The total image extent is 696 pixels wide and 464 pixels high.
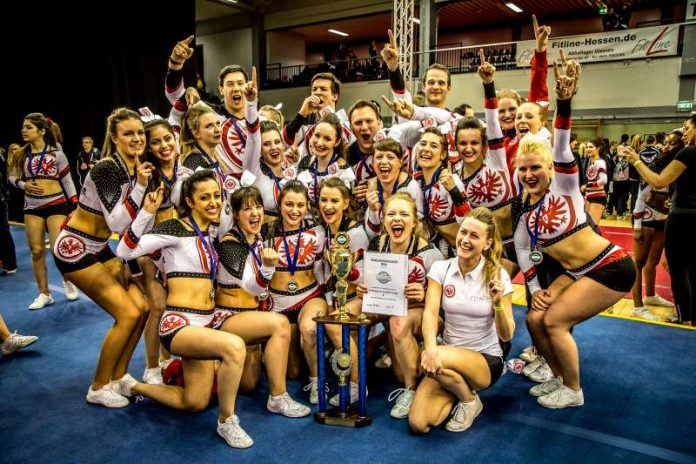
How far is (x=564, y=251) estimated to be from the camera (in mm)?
2879

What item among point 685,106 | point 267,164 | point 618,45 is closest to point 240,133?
point 267,164

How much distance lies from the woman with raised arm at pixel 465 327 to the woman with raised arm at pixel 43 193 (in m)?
4.07

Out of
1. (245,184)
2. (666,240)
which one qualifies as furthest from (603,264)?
(245,184)

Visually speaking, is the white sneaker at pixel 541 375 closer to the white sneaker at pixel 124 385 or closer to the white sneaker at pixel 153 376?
the white sneaker at pixel 153 376

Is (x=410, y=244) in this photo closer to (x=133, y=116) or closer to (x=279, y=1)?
(x=133, y=116)

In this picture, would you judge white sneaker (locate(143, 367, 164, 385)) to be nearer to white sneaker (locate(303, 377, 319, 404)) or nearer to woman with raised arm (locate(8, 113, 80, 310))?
white sneaker (locate(303, 377, 319, 404))

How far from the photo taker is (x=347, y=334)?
2723 millimetres

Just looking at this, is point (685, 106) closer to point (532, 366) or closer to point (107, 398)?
point (532, 366)

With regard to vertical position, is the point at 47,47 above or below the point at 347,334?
above

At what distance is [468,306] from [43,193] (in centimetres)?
438

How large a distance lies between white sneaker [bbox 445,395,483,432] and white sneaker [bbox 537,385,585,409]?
0.53 metres

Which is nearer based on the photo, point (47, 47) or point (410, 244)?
point (410, 244)

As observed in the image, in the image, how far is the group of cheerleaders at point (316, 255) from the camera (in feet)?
8.93

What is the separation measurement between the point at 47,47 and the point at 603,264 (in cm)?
899
